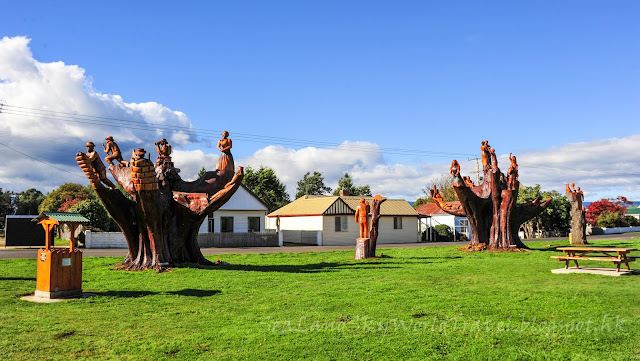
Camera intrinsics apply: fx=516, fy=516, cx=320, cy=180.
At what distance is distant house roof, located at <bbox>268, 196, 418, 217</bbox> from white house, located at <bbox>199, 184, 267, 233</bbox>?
14.4 feet

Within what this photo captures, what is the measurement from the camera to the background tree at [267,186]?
219ft

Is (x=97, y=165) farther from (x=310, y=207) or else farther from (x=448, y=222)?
(x=448, y=222)

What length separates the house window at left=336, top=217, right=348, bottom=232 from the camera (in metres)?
42.6

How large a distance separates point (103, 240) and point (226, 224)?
1031cm

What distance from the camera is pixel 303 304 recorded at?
32.3 feet

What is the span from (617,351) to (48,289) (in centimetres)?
1009

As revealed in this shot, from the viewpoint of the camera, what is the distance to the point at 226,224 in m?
40.8

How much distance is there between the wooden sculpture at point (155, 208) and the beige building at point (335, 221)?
23.8 metres

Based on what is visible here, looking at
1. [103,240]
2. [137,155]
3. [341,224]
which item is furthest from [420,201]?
[137,155]

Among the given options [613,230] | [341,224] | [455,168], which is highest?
[455,168]

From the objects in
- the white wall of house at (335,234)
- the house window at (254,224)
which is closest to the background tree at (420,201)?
the white wall of house at (335,234)

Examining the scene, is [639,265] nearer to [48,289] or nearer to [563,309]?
[563,309]

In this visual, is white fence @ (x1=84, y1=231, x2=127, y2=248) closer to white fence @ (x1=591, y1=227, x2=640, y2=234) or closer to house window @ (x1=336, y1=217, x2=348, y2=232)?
house window @ (x1=336, y1=217, x2=348, y2=232)

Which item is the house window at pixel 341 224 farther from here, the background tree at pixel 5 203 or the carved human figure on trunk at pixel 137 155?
the background tree at pixel 5 203
